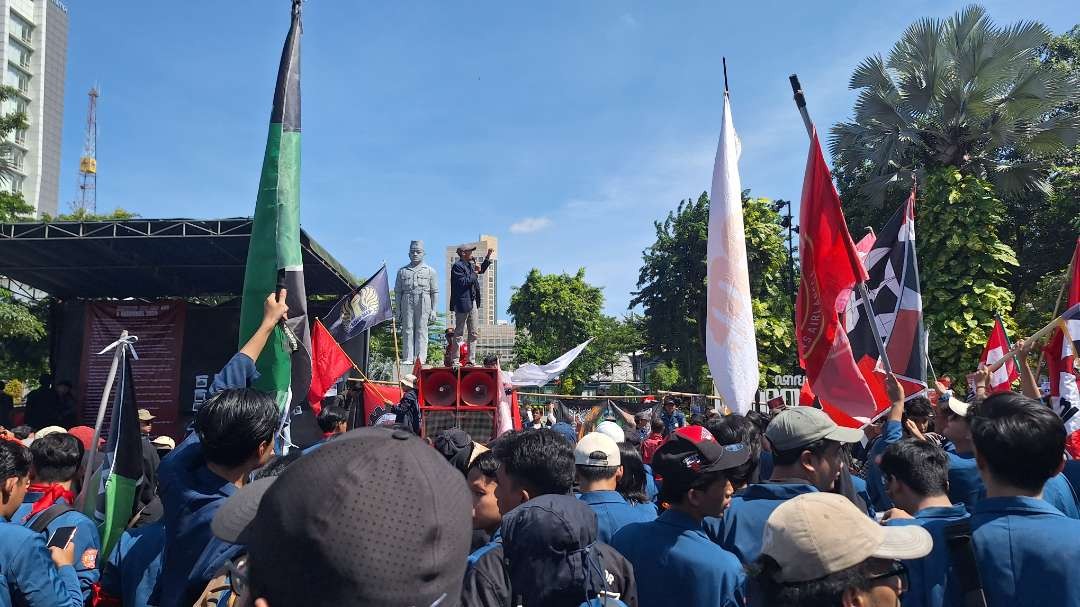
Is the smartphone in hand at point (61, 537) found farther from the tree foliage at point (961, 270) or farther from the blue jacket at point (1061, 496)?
the tree foliage at point (961, 270)

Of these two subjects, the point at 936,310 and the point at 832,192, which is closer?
the point at 832,192

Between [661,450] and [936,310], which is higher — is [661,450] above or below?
below

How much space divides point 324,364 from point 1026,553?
7.53m

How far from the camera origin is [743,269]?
6773 mm

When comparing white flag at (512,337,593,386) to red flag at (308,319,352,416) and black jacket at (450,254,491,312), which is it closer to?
black jacket at (450,254,491,312)

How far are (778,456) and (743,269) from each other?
372 centimetres

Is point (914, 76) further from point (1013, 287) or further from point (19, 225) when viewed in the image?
point (19, 225)

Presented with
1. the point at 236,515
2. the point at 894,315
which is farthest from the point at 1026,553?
the point at 894,315

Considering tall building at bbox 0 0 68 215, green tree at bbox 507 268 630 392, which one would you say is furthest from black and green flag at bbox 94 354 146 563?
tall building at bbox 0 0 68 215

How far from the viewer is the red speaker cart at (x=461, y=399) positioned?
29.9 ft

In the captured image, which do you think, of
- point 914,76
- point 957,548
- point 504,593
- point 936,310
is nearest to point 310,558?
point 504,593

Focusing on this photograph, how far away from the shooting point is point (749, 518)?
3.07 metres

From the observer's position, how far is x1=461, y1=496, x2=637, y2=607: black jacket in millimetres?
2475

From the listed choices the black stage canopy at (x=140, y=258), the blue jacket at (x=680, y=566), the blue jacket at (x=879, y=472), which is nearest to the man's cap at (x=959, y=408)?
the blue jacket at (x=879, y=472)
